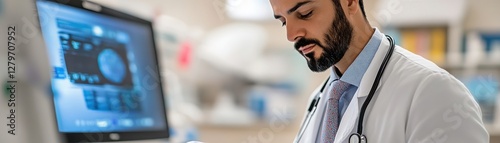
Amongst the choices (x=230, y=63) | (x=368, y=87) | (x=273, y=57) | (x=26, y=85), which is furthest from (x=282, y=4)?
(x=273, y=57)

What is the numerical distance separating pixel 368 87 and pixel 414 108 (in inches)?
5.2

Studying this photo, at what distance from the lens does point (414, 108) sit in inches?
38.7

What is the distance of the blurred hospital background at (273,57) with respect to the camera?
2.89m

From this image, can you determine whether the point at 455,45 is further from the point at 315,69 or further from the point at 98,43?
the point at 98,43

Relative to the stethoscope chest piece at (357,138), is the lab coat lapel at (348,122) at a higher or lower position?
higher

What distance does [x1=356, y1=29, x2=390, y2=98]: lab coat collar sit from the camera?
3.59ft

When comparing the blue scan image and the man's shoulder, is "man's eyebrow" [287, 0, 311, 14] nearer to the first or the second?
the man's shoulder

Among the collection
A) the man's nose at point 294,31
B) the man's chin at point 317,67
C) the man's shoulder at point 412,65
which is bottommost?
the man's shoulder at point 412,65

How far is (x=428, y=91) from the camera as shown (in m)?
0.98

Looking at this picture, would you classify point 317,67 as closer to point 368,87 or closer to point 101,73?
point 368,87

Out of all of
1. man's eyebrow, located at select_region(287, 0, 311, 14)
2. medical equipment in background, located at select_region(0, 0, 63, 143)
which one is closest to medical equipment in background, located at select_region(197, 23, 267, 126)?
man's eyebrow, located at select_region(287, 0, 311, 14)

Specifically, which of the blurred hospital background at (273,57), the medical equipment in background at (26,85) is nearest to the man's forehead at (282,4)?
the medical equipment in background at (26,85)

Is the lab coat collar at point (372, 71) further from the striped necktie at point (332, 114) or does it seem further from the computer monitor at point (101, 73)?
the computer monitor at point (101, 73)

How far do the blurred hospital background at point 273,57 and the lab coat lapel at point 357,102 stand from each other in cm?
158
